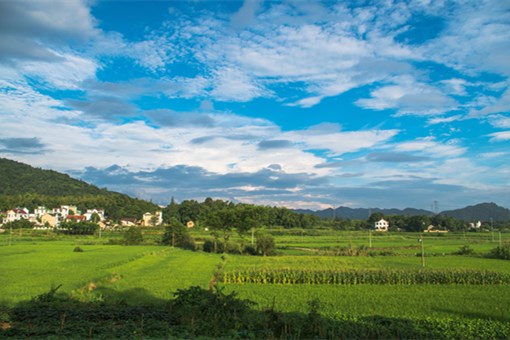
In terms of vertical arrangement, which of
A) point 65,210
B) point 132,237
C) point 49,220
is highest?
point 65,210

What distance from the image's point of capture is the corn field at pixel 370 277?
1099 inches

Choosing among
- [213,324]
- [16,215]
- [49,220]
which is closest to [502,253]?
[213,324]

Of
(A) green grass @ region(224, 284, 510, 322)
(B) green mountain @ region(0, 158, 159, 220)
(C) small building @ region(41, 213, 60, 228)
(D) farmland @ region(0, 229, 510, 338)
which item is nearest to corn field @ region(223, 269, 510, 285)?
(D) farmland @ region(0, 229, 510, 338)

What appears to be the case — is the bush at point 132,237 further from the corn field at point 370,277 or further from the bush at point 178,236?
the corn field at point 370,277

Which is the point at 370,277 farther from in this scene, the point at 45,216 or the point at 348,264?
the point at 45,216

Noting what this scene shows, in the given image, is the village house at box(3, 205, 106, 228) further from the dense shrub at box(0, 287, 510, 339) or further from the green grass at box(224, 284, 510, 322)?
the dense shrub at box(0, 287, 510, 339)

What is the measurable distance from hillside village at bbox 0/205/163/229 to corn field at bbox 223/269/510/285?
8813cm

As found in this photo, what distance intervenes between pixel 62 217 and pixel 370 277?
4962 inches

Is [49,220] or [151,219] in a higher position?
[151,219]

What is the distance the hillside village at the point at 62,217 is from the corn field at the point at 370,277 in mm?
88130

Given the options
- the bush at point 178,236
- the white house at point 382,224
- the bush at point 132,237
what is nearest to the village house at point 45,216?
the bush at point 132,237

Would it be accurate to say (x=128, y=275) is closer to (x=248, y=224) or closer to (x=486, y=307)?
(x=486, y=307)

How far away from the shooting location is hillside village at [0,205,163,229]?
4601 inches

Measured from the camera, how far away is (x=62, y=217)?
5094 inches
